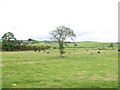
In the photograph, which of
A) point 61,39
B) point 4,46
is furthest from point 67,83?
point 4,46

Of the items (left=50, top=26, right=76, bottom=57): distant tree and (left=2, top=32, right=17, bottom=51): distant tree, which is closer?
(left=50, top=26, right=76, bottom=57): distant tree

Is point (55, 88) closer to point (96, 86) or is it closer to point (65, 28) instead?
point (96, 86)

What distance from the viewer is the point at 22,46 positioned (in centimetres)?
12312

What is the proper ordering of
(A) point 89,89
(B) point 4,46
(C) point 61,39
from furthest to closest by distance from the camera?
(B) point 4,46, (C) point 61,39, (A) point 89,89

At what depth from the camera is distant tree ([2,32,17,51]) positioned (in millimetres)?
117238

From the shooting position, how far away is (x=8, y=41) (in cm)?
11819

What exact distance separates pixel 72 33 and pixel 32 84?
6175 centimetres

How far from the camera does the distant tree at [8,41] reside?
117m

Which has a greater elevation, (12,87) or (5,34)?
(5,34)

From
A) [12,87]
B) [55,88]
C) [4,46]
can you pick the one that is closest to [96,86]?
[55,88]

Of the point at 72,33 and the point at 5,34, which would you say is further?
the point at 5,34

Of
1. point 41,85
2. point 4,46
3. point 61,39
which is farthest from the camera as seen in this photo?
point 4,46

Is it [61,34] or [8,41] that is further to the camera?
[8,41]

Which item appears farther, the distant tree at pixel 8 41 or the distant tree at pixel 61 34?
the distant tree at pixel 8 41
